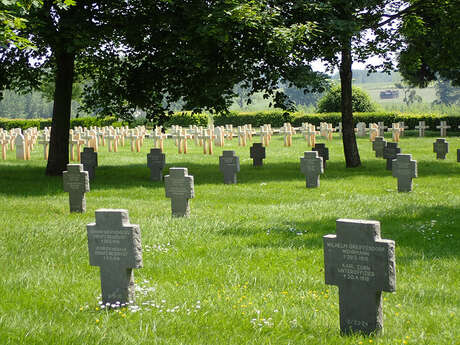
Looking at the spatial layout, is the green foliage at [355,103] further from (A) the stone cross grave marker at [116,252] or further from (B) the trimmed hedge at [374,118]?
(A) the stone cross grave marker at [116,252]

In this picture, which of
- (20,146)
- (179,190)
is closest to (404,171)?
(179,190)

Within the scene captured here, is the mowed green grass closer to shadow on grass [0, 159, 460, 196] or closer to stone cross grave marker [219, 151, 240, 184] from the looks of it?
shadow on grass [0, 159, 460, 196]

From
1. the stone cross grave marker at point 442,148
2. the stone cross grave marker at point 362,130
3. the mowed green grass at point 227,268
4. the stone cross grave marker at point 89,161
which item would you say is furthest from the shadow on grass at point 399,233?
the stone cross grave marker at point 362,130

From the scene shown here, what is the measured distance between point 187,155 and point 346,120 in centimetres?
902

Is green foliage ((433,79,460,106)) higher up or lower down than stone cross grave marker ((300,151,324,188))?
higher up

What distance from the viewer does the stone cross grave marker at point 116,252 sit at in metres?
6.05

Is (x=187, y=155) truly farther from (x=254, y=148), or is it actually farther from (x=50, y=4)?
(x=50, y=4)

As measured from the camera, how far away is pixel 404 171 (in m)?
15.5

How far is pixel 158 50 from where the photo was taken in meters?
19.2

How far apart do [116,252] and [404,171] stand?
10878 mm

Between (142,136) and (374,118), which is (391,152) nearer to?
(142,136)

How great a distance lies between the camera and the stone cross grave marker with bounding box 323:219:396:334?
515 cm

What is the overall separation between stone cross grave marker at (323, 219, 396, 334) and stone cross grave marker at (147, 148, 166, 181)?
13.6 metres

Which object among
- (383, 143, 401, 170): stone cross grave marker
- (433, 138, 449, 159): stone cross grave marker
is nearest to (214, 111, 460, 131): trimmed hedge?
(433, 138, 449, 159): stone cross grave marker
